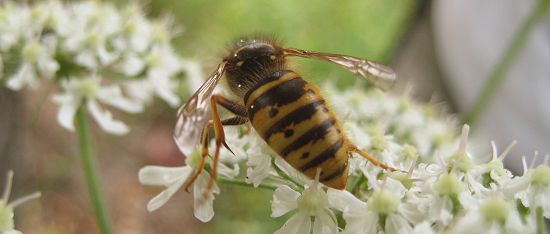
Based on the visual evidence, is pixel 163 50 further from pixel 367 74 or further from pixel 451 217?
pixel 451 217

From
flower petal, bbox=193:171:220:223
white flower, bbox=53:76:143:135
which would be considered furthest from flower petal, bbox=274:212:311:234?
white flower, bbox=53:76:143:135

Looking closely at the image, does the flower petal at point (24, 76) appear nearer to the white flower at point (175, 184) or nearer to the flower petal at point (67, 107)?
the flower petal at point (67, 107)

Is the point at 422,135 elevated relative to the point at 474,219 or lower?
lower

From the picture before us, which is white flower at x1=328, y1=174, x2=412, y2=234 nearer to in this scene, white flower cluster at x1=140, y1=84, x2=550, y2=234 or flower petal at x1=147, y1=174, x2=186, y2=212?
white flower cluster at x1=140, y1=84, x2=550, y2=234

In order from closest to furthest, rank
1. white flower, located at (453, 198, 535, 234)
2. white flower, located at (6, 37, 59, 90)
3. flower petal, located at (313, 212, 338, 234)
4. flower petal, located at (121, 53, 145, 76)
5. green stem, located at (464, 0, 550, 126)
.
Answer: white flower, located at (453, 198, 535, 234), flower petal, located at (313, 212, 338, 234), white flower, located at (6, 37, 59, 90), flower petal, located at (121, 53, 145, 76), green stem, located at (464, 0, 550, 126)

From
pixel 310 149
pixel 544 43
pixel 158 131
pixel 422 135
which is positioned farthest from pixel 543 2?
pixel 158 131

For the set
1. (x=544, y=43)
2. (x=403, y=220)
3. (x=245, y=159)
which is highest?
(x=403, y=220)

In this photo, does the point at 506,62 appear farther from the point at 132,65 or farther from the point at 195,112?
the point at 195,112
